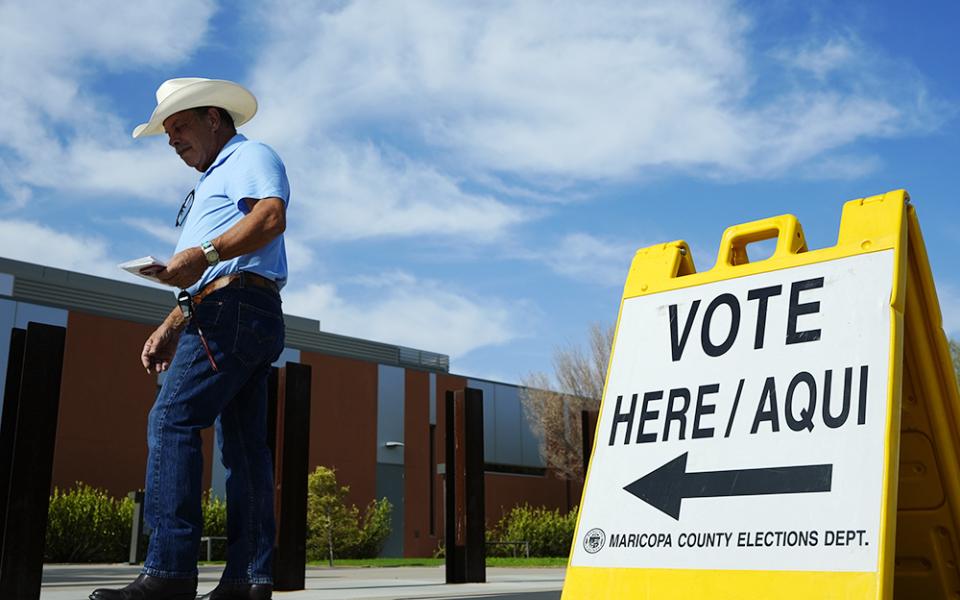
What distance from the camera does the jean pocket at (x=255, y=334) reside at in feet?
11.3

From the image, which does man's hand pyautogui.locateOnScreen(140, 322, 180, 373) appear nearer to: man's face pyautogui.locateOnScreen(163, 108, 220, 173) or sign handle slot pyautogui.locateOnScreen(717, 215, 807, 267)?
man's face pyautogui.locateOnScreen(163, 108, 220, 173)

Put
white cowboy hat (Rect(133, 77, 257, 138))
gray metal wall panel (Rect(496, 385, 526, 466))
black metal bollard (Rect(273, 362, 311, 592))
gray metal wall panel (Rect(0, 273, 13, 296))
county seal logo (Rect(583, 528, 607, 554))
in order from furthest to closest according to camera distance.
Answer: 1. gray metal wall panel (Rect(496, 385, 526, 466))
2. gray metal wall panel (Rect(0, 273, 13, 296))
3. black metal bollard (Rect(273, 362, 311, 592))
4. white cowboy hat (Rect(133, 77, 257, 138))
5. county seal logo (Rect(583, 528, 607, 554))

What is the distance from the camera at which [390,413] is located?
1383 inches

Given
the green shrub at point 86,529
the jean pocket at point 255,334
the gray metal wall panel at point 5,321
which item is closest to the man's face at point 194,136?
the jean pocket at point 255,334

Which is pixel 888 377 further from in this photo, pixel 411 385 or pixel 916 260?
pixel 411 385

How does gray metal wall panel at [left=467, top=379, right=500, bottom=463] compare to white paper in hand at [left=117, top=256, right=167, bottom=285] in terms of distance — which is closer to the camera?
white paper in hand at [left=117, top=256, right=167, bottom=285]

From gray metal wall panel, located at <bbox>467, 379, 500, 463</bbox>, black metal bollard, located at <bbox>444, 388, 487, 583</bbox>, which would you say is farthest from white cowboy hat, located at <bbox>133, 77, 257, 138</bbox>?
gray metal wall panel, located at <bbox>467, 379, 500, 463</bbox>

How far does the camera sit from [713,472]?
271cm

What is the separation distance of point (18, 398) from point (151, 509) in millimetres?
1775

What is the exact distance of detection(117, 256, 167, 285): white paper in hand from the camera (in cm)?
310

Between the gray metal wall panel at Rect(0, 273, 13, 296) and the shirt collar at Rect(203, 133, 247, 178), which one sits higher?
the gray metal wall panel at Rect(0, 273, 13, 296)

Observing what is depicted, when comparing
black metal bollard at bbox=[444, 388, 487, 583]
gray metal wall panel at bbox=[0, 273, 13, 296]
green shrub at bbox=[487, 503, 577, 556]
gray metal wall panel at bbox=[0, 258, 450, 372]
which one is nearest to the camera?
black metal bollard at bbox=[444, 388, 487, 583]

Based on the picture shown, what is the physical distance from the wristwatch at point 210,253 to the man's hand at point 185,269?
0.01 meters

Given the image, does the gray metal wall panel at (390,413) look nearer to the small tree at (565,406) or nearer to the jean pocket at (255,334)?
the small tree at (565,406)
